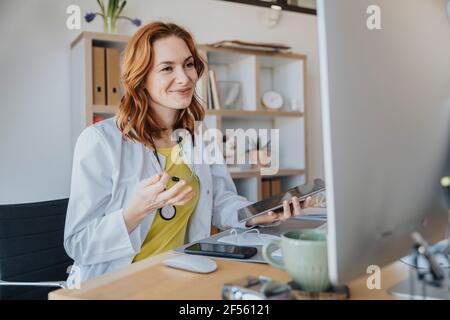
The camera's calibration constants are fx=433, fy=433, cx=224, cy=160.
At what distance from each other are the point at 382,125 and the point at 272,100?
2680mm

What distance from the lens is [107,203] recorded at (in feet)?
4.18

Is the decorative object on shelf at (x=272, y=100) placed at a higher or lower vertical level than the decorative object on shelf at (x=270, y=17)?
lower

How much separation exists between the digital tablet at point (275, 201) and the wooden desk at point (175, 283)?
0.81 feet

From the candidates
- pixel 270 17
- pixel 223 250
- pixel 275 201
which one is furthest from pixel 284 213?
pixel 270 17

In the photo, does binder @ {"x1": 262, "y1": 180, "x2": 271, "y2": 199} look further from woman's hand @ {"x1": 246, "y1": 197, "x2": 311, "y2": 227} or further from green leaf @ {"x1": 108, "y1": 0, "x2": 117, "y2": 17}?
woman's hand @ {"x1": 246, "y1": 197, "x2": 311, "y2": 227}

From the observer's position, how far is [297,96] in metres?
3.26

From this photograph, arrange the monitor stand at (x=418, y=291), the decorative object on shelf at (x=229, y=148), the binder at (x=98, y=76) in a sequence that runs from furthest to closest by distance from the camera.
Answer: the decorative object on shelf at (x=229, y=148), the binder at (x=98, y=76), the monitor stand at (x=418, y=291)

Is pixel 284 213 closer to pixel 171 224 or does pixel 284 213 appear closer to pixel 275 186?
pixel 171 224

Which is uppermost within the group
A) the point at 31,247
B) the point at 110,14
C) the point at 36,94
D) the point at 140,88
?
the point at 110,14

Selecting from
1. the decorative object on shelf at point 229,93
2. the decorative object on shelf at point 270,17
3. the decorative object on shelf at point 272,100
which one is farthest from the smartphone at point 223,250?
the decorative object on shelf at point 270,17

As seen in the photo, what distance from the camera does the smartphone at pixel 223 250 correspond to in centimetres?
89

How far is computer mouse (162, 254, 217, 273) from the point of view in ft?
2.56

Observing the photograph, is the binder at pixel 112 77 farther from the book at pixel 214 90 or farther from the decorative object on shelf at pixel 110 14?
the book at pixel 214 90

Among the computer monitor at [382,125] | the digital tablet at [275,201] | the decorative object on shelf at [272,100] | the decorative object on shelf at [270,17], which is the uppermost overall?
the decorative object on shelf at [270,17]
